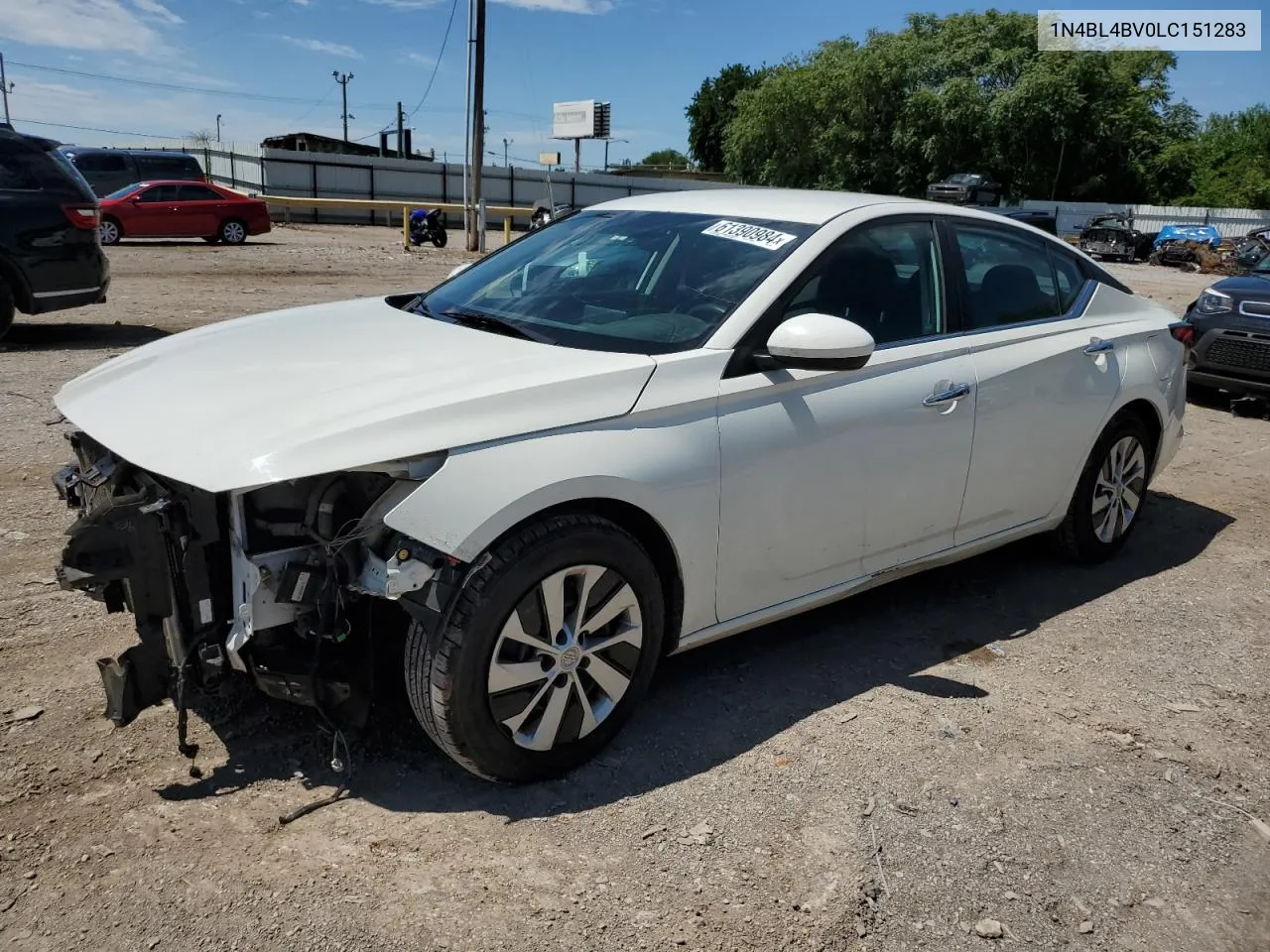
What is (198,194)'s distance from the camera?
73.7ft

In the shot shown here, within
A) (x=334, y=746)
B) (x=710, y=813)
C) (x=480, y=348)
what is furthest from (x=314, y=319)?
(x=710, y=813)

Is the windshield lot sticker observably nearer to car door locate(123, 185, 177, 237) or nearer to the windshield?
the windshield

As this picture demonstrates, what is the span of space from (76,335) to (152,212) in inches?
531

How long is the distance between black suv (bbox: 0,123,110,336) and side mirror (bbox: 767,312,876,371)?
7948mm

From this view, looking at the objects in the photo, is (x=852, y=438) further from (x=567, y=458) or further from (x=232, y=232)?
(x=232, y=232)

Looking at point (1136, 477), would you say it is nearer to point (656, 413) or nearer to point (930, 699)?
point (930, 699)

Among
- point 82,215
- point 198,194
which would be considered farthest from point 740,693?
point 198,194

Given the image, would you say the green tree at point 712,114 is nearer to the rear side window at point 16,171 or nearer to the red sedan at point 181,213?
the red sedan at point 181,213

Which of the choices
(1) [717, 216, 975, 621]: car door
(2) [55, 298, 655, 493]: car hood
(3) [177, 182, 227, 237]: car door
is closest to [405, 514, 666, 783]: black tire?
(2) [55, 298, 655, 493]: car hood

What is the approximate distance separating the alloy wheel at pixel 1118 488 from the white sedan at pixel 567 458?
55cm

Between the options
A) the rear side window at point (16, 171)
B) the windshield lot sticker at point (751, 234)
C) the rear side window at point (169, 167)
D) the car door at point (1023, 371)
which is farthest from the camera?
the rear side window at point (169, 167)

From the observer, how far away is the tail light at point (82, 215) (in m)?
8.91

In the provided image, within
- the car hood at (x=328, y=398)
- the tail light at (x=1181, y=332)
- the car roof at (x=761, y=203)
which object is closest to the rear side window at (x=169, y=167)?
the car roof at (x=761, y=203)

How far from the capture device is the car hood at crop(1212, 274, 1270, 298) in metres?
8.95
